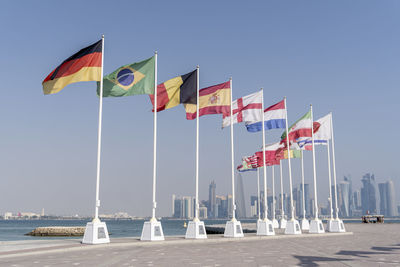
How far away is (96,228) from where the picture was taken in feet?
69.6

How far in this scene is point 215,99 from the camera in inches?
1155

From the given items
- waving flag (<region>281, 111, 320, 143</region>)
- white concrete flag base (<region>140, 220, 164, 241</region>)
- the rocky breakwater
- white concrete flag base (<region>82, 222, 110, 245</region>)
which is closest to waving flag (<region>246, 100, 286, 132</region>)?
waving flag (<region>281, 111, 320, 143</region>)

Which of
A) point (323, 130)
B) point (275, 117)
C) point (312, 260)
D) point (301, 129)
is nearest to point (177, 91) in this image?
point (275, 117)

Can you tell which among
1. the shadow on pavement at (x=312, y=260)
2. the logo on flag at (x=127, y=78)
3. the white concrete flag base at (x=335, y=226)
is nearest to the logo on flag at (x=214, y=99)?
the logo on flag at (x=127, y=78)

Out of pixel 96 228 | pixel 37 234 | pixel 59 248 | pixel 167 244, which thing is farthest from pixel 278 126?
pixel 37 234

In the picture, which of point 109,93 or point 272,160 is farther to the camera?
point 272,160

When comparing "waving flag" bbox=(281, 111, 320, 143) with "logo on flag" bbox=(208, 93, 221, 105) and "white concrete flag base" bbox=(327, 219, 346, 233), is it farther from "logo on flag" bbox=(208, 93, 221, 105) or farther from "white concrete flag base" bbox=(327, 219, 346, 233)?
"logo on flag" bbox=(208, 93, 221, 105)

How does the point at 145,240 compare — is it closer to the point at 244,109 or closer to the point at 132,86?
the point at 132,86

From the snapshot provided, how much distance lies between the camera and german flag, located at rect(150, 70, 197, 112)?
88.3 feet

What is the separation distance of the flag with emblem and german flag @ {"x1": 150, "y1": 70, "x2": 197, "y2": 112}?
129 centimetres

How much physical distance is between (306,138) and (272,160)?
660 cm

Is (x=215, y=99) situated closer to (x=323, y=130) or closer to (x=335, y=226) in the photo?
(x=323, y=130)

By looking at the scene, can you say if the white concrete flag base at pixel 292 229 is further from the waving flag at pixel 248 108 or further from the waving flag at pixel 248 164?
the waving flag at pixel 248 164

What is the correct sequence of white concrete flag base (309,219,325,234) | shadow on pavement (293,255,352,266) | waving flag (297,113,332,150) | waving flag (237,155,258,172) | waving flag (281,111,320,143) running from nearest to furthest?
1. shadow on pavement (293,255,352,266)
2. white concrete flag base (309,219,325,234)
3. waving flag (281,111,320,143)
4. waving flag (297,113,332,150)
5. waving flag (237,155,258,172)
